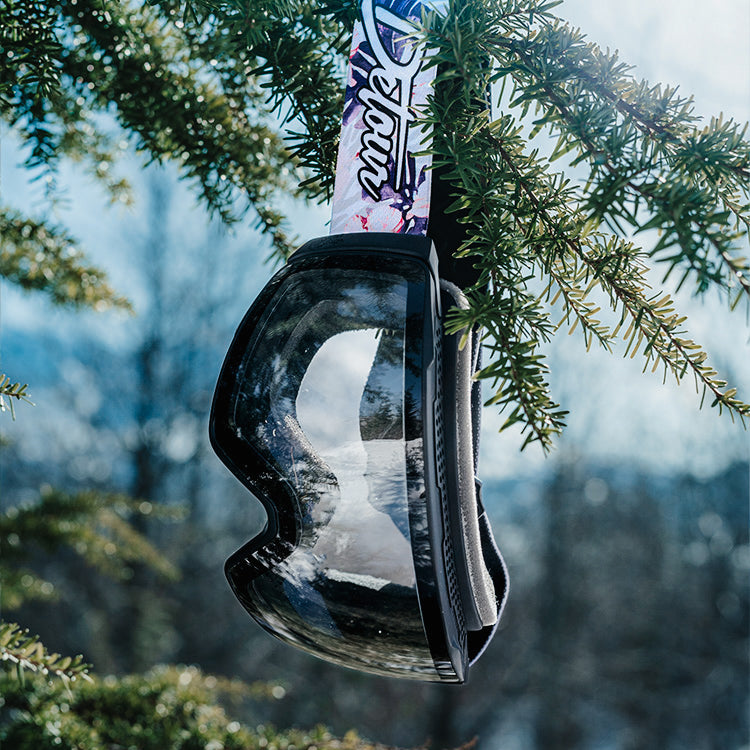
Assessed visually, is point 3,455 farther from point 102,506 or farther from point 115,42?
point 115,42

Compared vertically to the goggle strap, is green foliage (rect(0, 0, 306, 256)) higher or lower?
higher

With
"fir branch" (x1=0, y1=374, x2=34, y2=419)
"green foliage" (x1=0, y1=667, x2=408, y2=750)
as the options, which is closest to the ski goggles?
"fir branch" (x1=0, y1=374, x2=34, y2=419)

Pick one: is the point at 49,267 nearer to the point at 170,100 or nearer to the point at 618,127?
the point at 170,100

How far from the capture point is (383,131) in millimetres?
331

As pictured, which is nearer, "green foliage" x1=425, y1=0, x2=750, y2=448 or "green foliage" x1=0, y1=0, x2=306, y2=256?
"green foliage" x1=425, y1=0, x2=750, y2=448

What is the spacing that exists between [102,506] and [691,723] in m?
4.99

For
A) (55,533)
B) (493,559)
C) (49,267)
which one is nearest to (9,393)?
(493,559)

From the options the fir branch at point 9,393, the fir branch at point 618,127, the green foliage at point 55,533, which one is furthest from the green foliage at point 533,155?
the green foliage at point 55,533

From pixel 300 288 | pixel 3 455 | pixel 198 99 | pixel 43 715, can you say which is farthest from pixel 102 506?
pixel 3 455

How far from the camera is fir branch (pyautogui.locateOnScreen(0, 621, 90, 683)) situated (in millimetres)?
345

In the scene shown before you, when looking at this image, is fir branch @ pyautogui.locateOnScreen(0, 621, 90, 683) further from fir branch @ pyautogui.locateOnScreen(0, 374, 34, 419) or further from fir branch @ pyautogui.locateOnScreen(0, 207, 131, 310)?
fir branch @ pyautogui.locateOnScreen(0, 207, 131, 310)

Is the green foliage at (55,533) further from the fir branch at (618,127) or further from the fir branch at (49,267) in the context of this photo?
the fir branch at (618,127)

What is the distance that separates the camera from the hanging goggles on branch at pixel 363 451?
269 mm

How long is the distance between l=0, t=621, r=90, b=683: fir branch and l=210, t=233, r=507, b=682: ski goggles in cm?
13
